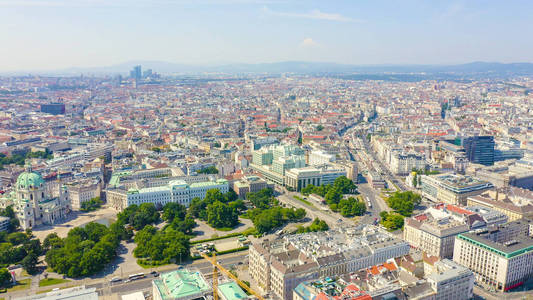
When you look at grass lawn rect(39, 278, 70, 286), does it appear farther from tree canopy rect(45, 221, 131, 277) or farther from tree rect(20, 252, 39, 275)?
tree rect(20, 252, 39, 275)

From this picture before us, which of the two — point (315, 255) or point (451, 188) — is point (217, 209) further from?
point (451, 188)

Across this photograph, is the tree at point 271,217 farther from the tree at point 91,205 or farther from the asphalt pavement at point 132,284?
the tree at point 91,205

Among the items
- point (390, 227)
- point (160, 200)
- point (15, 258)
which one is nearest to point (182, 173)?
point (160, 200)

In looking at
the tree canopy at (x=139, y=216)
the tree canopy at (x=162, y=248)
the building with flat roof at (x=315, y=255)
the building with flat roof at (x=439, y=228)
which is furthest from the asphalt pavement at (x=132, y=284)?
the building with flat roof at (x=439, y=228)

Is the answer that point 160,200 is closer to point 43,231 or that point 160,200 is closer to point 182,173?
point 182,173

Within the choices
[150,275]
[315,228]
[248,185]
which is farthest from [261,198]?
[150,275]
